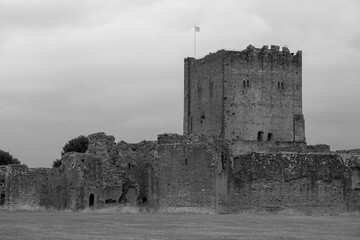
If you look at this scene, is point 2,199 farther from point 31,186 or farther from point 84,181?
point 84,181

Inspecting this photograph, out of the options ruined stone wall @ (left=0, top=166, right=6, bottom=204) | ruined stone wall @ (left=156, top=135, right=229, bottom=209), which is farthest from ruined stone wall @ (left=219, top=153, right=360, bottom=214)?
ruined stone wall @ (left=0, top=166, right=6, bottom=204)

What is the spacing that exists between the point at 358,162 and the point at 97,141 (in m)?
12.8

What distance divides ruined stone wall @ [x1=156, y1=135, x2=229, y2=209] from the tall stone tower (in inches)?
750

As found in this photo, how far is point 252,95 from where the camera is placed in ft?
198

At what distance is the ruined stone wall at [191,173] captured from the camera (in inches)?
1529

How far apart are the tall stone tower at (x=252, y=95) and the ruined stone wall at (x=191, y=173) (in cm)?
1906

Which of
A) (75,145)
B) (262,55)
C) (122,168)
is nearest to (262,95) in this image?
(262,55)

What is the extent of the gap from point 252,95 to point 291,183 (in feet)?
69.3

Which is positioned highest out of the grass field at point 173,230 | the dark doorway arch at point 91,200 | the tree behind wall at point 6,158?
the tree behind wall at point 6,158

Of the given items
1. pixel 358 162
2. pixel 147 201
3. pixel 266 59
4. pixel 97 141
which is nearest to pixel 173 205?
pixel 147 201

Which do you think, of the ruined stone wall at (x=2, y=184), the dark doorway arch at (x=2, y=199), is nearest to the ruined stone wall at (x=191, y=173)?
the ruined stone wall at (x=2, y=184)

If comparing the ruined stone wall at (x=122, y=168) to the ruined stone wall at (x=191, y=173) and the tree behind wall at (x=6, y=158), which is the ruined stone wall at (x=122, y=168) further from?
the tree behind wall at (x=6, y=158)

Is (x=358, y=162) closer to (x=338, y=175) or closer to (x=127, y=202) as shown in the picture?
(x=338, y=175)

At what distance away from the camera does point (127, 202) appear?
4253cm
